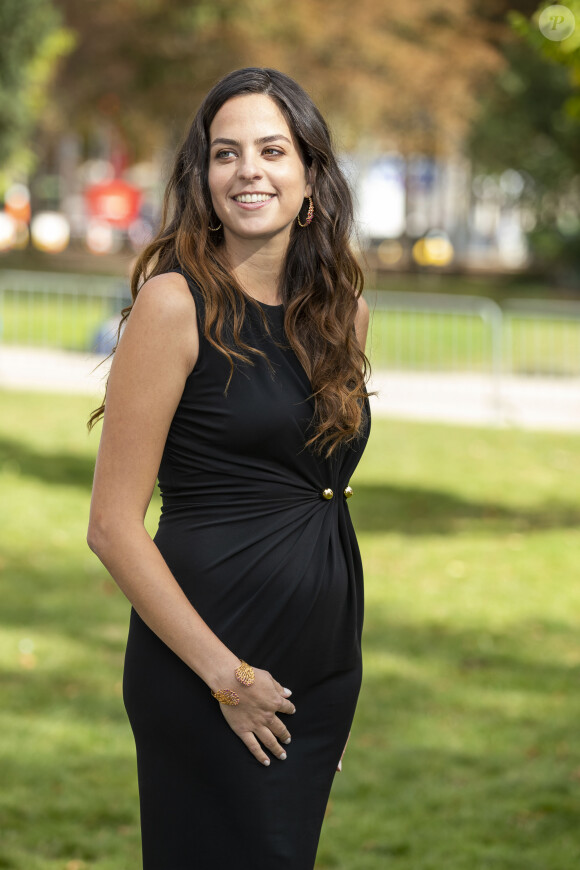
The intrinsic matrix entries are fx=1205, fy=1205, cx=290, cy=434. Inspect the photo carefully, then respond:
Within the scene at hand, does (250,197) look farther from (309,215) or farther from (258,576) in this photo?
(258,576)

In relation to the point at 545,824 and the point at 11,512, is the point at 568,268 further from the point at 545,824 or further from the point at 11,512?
the point at 545,824

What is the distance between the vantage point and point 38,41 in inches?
954

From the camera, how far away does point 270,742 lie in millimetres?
2291

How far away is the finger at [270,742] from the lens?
2285mm

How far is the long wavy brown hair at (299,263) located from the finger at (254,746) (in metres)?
0.56

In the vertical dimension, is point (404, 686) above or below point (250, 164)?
below

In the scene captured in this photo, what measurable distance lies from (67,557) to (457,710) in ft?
10.8

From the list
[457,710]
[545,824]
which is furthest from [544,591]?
[545,824]

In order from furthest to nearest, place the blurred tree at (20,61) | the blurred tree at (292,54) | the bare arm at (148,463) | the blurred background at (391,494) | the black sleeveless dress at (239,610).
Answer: the blurred tree at (292,54)
the blurred tree at (20,61)
the blurred background at (391,494)
the black sleeveless dress at (239,610)
the bare arm at (148,463)

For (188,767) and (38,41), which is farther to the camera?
(38,41)

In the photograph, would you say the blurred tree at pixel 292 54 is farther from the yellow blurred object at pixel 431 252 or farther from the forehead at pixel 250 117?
the forehead at pixel 250 117

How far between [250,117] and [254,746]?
1.21 metres

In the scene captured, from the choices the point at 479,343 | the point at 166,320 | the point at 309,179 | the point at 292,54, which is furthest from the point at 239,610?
the point at 292,54

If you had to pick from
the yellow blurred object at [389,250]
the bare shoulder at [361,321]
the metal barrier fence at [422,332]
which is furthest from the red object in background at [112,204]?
the bare shoulder at [361,321]
